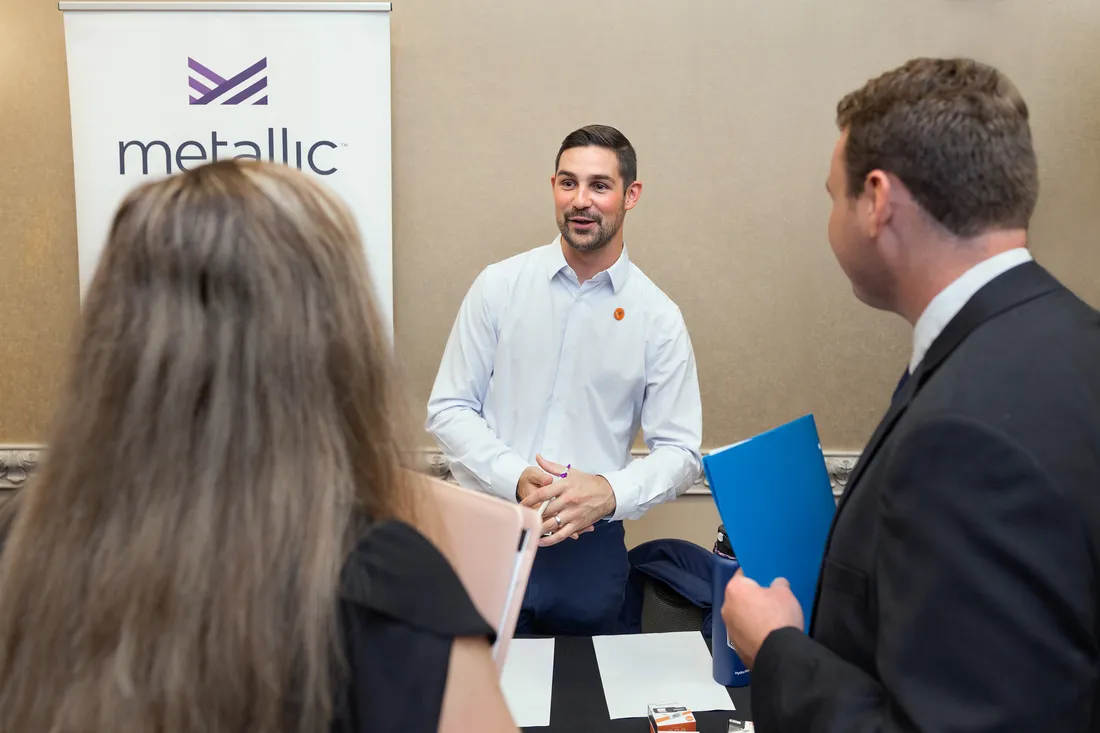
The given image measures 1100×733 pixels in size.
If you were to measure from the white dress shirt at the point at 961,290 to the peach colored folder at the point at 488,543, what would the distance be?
0.51 metres

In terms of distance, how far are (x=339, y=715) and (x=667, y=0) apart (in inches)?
120

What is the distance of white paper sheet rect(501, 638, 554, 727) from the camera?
54.7 inches

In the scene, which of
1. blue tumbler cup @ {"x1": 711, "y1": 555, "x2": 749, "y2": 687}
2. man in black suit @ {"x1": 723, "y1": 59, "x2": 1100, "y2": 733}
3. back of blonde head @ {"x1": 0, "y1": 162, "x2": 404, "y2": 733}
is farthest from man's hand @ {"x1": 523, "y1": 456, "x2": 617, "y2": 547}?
back of blonde head @ {"x1": 0, "y1": 162, "x2": 404, "y2": 733}

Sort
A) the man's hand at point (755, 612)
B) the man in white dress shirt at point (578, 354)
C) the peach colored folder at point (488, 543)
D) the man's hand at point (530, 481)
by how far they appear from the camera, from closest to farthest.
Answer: the peach colored folder at point (488, 543)
the man's hand at point (755, 612)
the man's hand at point (530, 481)
the man in white dress shirt at point (578, 354)

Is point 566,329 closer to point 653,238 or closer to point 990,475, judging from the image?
point 653,238

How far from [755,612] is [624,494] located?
123 cm

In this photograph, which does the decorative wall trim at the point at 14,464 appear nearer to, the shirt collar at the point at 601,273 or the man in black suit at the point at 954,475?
the shirt collar at the point at 601,273

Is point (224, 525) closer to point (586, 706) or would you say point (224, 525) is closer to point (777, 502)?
point (777, 502)

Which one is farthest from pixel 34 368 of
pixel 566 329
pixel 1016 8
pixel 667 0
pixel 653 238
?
pixel 1016 8

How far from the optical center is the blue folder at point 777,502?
3.64 ft

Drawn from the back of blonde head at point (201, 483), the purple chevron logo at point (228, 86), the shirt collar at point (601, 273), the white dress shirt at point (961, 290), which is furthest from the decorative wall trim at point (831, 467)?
the back of blonde head at point (201, 483)

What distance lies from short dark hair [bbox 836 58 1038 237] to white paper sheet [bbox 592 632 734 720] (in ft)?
2.93

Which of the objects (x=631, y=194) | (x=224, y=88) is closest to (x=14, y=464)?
(x=224, y=88)

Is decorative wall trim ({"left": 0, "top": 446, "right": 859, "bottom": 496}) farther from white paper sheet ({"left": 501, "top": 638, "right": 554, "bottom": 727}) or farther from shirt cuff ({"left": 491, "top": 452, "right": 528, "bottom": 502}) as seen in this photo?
white paper sheet ({"left": 501, "top": 638, "right": 554, "bottom": 727})
